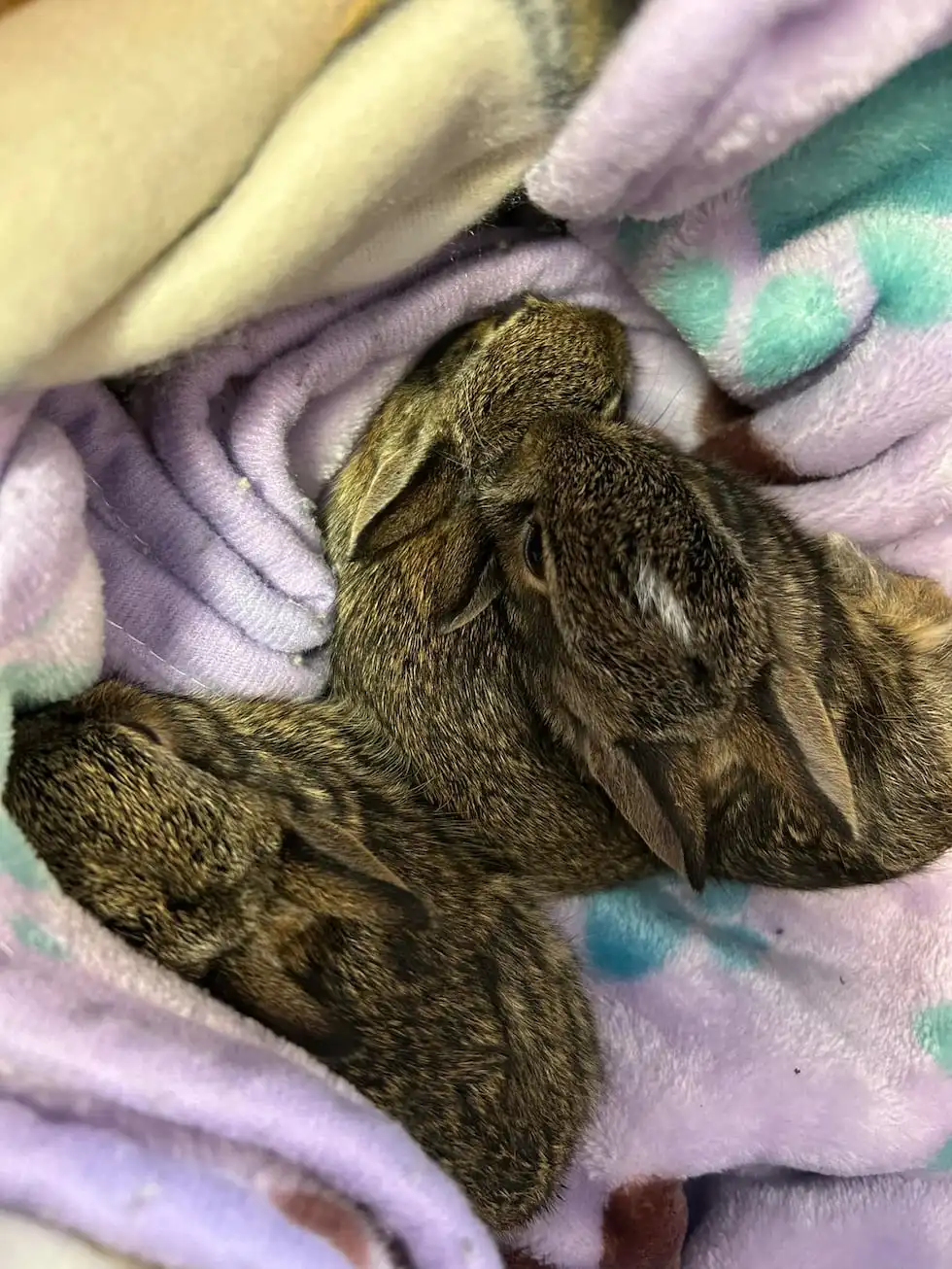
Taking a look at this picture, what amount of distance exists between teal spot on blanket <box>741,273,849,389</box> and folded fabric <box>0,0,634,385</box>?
557 millimetres

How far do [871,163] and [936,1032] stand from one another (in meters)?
1.61

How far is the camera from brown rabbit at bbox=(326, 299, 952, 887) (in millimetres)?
1814

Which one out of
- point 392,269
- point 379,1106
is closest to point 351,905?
point 379,1106

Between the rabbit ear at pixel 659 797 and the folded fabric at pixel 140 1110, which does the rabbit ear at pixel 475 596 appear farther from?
the folded fabric at pixel 140 1110

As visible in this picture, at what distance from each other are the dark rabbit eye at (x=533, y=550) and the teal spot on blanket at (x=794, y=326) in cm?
53

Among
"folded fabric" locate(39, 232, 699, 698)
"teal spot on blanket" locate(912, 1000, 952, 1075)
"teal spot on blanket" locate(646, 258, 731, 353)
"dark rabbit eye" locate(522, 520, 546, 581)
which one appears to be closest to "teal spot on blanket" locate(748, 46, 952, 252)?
"teal spot on blanket" locate(646, 258, 731, 353)

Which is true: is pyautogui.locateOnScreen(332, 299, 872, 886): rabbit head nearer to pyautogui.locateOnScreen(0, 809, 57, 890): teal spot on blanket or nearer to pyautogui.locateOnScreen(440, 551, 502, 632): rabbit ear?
pyautogui.locateOnScreen(440, 551, 502, 632): rabbit ear

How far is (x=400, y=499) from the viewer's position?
212 centimetres

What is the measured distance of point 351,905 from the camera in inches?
70.2

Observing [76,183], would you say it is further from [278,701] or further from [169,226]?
[278,701]

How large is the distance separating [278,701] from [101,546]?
17.1 inches

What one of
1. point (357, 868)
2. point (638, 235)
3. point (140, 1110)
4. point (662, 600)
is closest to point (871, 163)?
point (638, 235)

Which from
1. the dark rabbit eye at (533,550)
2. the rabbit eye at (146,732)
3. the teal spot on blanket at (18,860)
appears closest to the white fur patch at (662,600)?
→ the dark rabbit eye at (533,550)

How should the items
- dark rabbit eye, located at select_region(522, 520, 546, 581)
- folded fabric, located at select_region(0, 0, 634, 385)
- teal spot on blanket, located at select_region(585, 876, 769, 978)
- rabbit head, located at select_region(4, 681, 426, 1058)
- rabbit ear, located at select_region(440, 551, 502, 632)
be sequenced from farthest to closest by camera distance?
teal spot on blanket, located at select_region(585, 876, 769, 978) → rabbit ear, located at select_region(440, 551, 502, 632) → dark rabbit eye, located at select_region(522, 520, 546, 581) → rabbit head, located at select_region(4, 681, 426, 1058) → folded fabric, located at select_region(0, 0, 634, 385)
